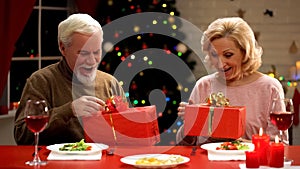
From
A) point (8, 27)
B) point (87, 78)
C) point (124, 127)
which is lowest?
point (124, 127)

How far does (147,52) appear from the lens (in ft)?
19.8

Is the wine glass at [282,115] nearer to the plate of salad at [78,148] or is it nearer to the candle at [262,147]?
the candle at [262,147]

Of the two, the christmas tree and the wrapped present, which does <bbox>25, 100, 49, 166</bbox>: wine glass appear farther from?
the christmas tree

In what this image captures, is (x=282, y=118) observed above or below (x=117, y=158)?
Answer: above

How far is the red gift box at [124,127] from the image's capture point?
2760mm

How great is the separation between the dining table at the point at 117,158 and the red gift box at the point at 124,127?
0.15 ft

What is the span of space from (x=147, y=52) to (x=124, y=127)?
3.29m

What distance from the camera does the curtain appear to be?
466cm

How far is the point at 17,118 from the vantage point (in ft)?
10.5

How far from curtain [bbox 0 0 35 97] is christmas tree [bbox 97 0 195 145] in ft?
4.20

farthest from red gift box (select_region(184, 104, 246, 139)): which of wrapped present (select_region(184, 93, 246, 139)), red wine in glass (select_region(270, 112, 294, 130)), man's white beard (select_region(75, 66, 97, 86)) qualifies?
man's white beard (select_region(75, 66, 97, 86))

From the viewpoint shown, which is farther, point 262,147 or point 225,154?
point 225,154

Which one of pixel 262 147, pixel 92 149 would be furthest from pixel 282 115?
pixel 92 149

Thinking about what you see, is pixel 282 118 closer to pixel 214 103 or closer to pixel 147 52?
pixel 214 103
